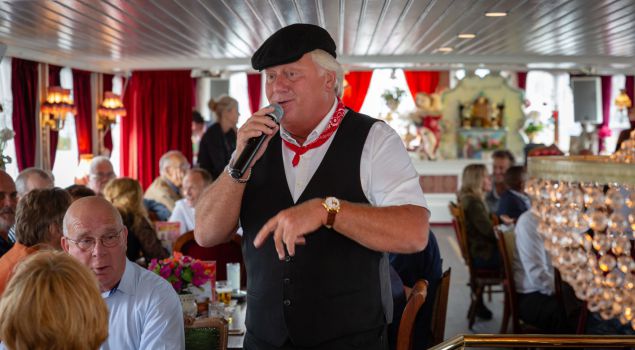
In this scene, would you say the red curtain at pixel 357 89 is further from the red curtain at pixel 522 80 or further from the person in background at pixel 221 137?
the person in background at pixel 221 137

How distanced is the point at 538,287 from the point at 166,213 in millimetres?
3393

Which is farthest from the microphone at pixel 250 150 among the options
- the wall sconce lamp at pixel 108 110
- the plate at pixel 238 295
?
the wall sconce lamp at pixel 108 110

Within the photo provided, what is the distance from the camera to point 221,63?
1042cm

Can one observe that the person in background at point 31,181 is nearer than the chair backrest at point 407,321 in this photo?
No

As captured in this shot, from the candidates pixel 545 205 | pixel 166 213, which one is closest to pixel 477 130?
pixel 166 213

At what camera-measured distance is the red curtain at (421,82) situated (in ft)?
48.3

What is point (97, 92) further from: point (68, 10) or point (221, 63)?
point (68, 10)

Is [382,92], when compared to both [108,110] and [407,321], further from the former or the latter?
[407,321]

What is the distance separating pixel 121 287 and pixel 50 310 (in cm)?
106

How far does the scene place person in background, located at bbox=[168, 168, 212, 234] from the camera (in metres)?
6.09

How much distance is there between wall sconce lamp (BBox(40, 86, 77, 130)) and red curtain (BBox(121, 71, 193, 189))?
2.77 m

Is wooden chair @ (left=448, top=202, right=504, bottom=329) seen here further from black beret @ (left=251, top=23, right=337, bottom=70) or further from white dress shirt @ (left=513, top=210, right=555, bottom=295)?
black beret @ (left=251, top=23, right=337, bottom=70)

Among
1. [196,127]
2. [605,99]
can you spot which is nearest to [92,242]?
[196,127]

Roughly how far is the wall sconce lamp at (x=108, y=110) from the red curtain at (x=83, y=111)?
148 millimetres
